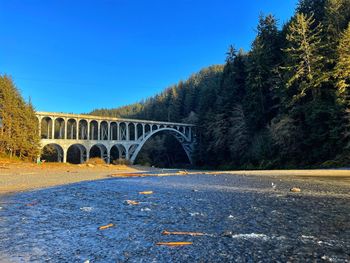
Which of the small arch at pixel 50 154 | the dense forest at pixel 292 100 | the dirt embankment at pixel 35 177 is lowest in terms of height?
the dirt embankment at pixel 35 177

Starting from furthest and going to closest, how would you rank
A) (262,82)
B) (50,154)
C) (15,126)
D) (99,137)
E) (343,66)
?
(50,154)
(99,137)
(262,82)
(15,126)
(343,66)

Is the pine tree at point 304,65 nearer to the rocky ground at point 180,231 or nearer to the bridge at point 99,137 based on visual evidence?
the rocky ground at point 180,231

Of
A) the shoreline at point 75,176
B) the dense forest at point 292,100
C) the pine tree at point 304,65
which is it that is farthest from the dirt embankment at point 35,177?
the pine tree at point 304,65

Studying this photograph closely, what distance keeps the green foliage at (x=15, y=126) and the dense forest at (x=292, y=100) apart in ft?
118

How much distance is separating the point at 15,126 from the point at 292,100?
4465cm

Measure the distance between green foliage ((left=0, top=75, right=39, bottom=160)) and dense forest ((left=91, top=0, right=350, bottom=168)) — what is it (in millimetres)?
35969

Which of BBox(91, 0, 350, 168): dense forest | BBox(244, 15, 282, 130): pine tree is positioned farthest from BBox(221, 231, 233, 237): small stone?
BBox(244, 15, 282, 130): pine tree

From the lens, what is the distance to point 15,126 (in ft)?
171

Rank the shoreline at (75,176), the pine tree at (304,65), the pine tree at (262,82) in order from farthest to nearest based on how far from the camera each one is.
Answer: the pine tree at (262,82)
the pine tree at (304,65)
the shoreline at (75,176)

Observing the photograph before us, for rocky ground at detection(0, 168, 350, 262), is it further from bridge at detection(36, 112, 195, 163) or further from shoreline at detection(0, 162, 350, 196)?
bridge at detection(36, 112, 195, 163)

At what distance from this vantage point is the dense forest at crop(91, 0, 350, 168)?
35719mm

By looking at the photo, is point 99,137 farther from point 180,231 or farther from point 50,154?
point 180,231

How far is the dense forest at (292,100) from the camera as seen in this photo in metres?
35.7

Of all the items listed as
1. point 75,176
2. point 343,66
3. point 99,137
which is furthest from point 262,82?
point 99,137
